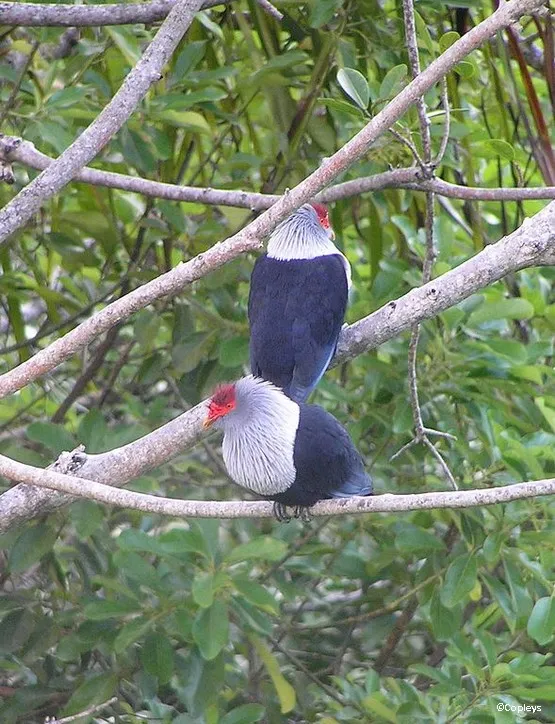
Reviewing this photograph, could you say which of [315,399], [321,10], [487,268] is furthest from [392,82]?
[315,399]

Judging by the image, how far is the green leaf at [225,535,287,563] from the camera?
8.28 ft

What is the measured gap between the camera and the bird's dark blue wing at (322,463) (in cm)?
242

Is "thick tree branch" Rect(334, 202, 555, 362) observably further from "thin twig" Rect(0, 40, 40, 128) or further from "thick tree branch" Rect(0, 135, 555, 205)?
"thin twig" Rect(0, 40, 40, 128)

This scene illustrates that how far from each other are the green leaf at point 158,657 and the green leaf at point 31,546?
1.11 feet

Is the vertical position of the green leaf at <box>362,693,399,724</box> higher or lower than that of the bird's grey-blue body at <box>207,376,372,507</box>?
lower

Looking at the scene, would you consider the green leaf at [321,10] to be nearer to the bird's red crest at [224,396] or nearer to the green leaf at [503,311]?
the green leaf at [503,311]

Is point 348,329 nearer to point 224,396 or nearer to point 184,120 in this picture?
point 224,396

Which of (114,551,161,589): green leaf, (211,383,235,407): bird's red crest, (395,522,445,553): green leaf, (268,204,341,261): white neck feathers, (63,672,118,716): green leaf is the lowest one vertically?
(63,672,118,716): green leaf

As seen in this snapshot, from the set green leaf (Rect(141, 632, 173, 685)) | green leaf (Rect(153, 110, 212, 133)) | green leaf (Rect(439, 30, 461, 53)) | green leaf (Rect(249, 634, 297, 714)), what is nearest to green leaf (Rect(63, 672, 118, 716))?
green leaf (Rect(141, 632, 173, 685))

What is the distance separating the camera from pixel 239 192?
2.67m

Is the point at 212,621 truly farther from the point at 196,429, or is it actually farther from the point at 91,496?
the point at 91,496

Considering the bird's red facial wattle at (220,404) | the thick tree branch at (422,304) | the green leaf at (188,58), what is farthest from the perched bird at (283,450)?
the green leaf at (188,58)

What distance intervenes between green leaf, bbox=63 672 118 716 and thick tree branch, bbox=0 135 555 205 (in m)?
1.15

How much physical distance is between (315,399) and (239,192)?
3.13ft
